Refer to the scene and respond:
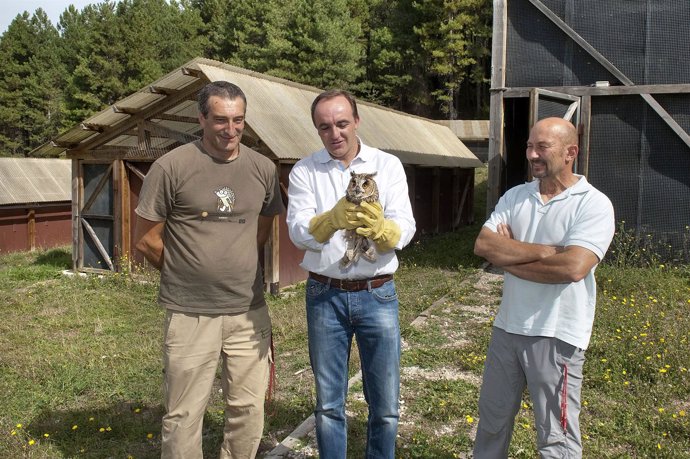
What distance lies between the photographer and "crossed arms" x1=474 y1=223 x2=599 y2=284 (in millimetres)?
2943

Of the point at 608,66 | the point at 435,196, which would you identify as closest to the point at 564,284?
the point at 608,66

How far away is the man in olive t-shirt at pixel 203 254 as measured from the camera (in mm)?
3336

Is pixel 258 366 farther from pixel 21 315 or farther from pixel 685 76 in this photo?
pixel 685 76

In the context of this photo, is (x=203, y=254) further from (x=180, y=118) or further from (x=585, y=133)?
(x=585, y=133)

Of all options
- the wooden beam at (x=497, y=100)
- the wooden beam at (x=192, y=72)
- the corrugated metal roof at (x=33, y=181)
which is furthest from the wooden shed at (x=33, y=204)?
the wooden beam at (x=497, y=100)

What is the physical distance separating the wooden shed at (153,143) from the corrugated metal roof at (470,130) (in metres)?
19.1

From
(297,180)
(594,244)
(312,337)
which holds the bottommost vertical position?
(312,337)

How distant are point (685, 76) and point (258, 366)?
32.7 feet

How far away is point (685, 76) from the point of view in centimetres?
1018

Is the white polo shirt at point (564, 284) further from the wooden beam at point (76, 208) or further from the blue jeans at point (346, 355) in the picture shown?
the wooden beam at point (76, 208)

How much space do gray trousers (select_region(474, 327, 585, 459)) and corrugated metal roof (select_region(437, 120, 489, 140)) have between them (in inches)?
1197

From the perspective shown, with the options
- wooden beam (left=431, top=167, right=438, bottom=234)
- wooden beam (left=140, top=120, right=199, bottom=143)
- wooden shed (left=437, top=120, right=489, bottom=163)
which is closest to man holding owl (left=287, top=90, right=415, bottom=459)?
wooden beam (left=140, top=120, right=199, bottom=143)

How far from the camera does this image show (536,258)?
3.08m

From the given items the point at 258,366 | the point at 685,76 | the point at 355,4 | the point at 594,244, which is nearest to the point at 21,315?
the point at 258,366
